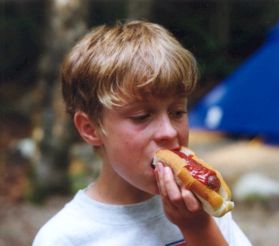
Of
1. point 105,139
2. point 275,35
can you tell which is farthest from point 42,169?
point 105,139

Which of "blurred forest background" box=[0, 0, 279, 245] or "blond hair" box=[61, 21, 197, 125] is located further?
"blurred forest background" box=[0, 0, 279, 245]

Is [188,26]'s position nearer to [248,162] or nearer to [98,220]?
[248,162]

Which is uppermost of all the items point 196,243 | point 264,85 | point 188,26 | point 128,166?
point 188,26

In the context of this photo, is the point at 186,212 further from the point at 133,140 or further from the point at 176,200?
the point at 133,140

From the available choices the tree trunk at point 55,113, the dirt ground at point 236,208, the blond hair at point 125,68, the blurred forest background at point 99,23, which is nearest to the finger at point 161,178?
the blond hair at point 125,68

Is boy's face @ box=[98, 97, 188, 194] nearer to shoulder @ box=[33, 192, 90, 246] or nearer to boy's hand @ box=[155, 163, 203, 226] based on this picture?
boy's hand @ box=[155, 163, 203, 226]

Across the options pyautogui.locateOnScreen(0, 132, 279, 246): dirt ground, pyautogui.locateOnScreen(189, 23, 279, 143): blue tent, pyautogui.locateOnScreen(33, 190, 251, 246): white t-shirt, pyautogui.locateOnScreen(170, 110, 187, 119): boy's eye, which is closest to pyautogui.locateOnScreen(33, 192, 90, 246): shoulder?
pyautogui.locateOnScreen(33, 190, 251, 246): white t-shirt
